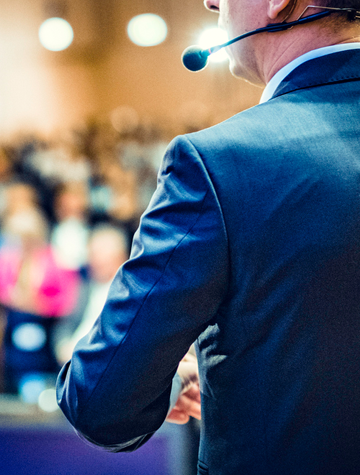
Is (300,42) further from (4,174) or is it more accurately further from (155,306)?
(4,174)

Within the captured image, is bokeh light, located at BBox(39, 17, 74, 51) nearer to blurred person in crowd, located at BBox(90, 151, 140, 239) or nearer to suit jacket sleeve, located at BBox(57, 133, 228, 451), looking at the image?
blurred person in crowd, located at BBox(90, 151, 140, 239)

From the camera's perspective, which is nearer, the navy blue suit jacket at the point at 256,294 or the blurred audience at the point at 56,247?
the navy blue suit jacket at the point at 256,294

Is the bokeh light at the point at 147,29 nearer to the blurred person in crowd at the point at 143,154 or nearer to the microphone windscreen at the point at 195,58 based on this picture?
the blurred person in crowd at the point at 143,154

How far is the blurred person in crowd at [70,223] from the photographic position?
8.80ft

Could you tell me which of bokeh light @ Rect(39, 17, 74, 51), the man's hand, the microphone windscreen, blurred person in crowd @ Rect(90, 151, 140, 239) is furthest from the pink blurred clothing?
bokeh light @ Rect(39, 17, 74, 51)

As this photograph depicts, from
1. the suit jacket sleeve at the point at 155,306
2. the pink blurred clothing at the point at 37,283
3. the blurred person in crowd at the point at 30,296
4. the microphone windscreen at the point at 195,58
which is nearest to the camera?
the suit jacket sleeve at the point at 155,306

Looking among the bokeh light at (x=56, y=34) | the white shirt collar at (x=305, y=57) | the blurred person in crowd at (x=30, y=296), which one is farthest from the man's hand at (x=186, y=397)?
the bokeh light at (x=56, y=34)

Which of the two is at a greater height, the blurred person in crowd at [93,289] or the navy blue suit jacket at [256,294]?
the navy blue suit jacket at [256,294]

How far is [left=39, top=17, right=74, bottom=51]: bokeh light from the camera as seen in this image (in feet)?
14.0

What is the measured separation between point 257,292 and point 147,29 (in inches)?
176

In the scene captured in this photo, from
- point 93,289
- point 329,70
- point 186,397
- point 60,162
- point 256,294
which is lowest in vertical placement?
point 93,289

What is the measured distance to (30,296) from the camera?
A: 230 cm

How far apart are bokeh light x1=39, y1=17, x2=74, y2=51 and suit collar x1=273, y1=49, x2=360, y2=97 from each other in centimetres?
421

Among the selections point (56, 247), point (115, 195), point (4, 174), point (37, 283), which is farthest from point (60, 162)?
point (37, 283)
